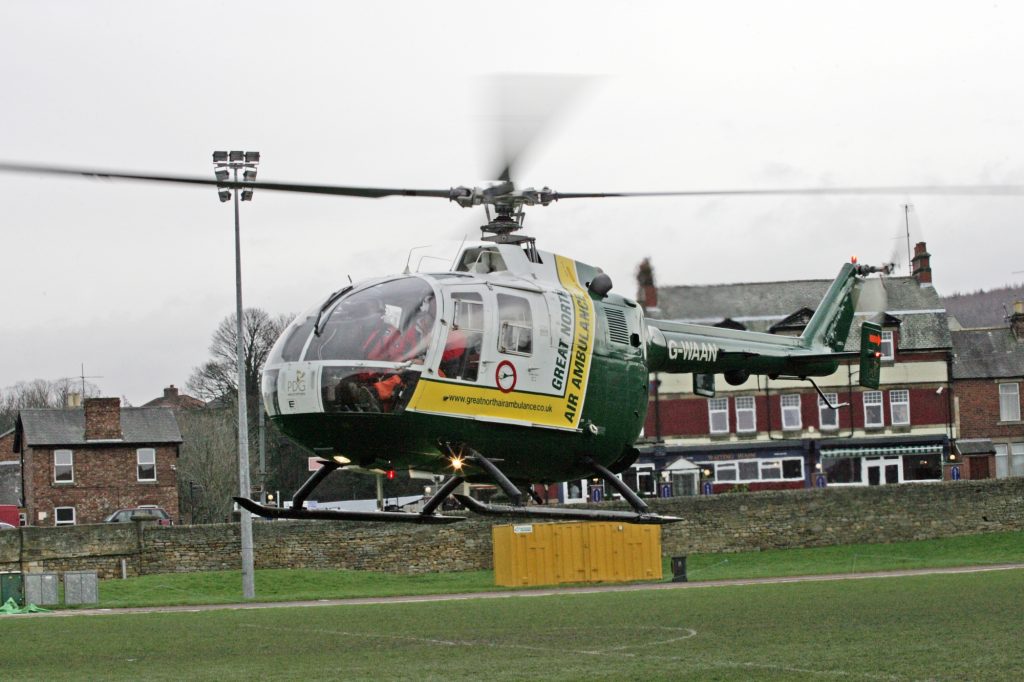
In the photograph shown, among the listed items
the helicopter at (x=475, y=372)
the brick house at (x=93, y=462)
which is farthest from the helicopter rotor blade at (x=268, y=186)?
the brick house at (x=93, y=462)

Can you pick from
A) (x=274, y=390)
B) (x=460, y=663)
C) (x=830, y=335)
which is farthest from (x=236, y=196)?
(x=274, y=390)

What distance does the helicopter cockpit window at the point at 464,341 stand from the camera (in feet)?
47.9

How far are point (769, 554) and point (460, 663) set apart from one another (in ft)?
97.6

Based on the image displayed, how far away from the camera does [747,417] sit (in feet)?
224

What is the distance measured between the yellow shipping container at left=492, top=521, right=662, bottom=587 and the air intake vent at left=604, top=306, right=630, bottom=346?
30.8 m

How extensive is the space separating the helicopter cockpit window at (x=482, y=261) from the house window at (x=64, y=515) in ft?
176

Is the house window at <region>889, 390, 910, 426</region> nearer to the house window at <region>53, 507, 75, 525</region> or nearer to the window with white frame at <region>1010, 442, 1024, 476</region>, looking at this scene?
the window with white frame at <region>1010, 442, 1024, 476</region>

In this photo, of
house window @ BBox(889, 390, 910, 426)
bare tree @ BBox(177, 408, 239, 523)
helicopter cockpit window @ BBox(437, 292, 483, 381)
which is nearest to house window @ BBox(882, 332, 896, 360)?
house window @ BBox(889, 390, 910, 426)

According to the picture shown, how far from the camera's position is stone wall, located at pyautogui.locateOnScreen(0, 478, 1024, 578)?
47.4 meters

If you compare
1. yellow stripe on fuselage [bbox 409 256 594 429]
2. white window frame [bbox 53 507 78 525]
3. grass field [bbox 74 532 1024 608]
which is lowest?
grass field [bbox 74 532 1024 608]

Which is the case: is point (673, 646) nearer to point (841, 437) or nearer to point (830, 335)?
point (830, 335)

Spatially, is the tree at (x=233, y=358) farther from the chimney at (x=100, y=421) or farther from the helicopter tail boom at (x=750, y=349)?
the helicopter tail boom at (x=750, y=349)

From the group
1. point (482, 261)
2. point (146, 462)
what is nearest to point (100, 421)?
point (146, 462)

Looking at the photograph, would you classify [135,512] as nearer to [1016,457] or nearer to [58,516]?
[58,516]
